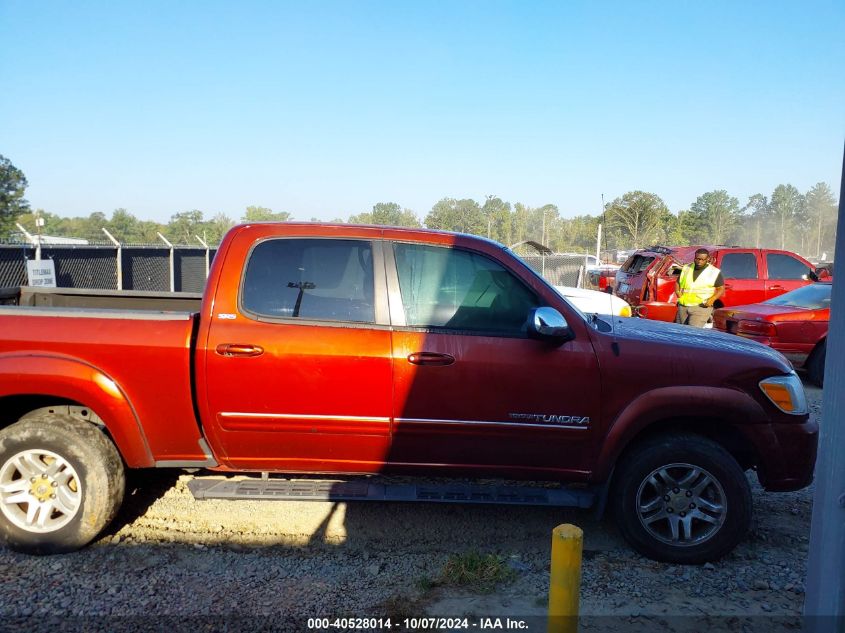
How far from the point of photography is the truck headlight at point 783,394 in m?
3.80

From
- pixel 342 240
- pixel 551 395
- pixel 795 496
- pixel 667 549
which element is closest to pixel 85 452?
pixel 342 240

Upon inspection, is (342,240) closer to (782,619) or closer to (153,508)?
(153,508)

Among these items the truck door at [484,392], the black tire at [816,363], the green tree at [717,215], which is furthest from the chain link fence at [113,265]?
the green tree at [717,215]

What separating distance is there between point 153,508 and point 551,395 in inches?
112

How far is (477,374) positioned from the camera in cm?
371

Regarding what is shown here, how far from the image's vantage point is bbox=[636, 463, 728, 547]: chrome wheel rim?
12.2 ft

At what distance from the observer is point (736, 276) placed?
12039 mm

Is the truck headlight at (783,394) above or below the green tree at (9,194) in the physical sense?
below

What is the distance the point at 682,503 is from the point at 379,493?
1.80m

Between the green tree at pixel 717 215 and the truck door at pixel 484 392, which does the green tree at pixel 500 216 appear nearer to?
the truck door at pixel 484 392

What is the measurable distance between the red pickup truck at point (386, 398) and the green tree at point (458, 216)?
12.7 m

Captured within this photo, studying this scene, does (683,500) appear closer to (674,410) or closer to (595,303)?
(674,410)

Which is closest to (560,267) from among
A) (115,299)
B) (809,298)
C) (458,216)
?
(458,216)

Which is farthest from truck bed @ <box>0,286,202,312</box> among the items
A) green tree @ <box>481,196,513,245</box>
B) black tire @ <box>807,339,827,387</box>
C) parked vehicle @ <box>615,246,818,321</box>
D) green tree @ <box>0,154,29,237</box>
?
green tree @ <box>0,154,29,237</box>
